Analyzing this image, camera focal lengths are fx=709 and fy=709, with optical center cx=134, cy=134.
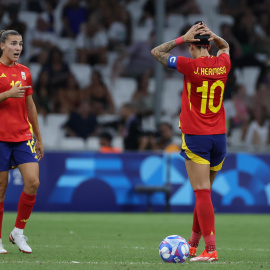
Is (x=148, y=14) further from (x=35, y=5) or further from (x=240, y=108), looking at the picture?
(x=240, y=108)

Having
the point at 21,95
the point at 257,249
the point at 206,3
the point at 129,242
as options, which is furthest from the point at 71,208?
the point at 206,3

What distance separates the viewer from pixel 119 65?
19125 mm

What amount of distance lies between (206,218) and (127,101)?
39.4 feet

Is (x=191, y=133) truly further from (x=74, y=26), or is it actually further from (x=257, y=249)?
(x=74, y=26)

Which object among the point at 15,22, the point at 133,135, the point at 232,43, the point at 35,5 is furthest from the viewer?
the point at 232,43

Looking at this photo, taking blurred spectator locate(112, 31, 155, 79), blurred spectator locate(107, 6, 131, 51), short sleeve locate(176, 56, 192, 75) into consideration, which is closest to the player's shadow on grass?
blurred spectator locate(112, 31, 155, 79)

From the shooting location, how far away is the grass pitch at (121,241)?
6.51 m

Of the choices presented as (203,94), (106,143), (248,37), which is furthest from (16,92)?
(248,37)

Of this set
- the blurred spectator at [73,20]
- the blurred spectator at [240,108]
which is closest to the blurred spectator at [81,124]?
the blurred spectator at [73,20]

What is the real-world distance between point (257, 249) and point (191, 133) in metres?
2.15

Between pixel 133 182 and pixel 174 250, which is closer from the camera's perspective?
pixel 174 250

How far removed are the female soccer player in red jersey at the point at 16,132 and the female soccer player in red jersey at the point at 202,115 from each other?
1464 millimetres

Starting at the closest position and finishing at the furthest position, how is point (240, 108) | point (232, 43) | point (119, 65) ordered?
point (240, 108)
point (119, 65)
point (232, 43)

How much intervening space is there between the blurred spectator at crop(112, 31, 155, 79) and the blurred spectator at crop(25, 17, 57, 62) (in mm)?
1857
